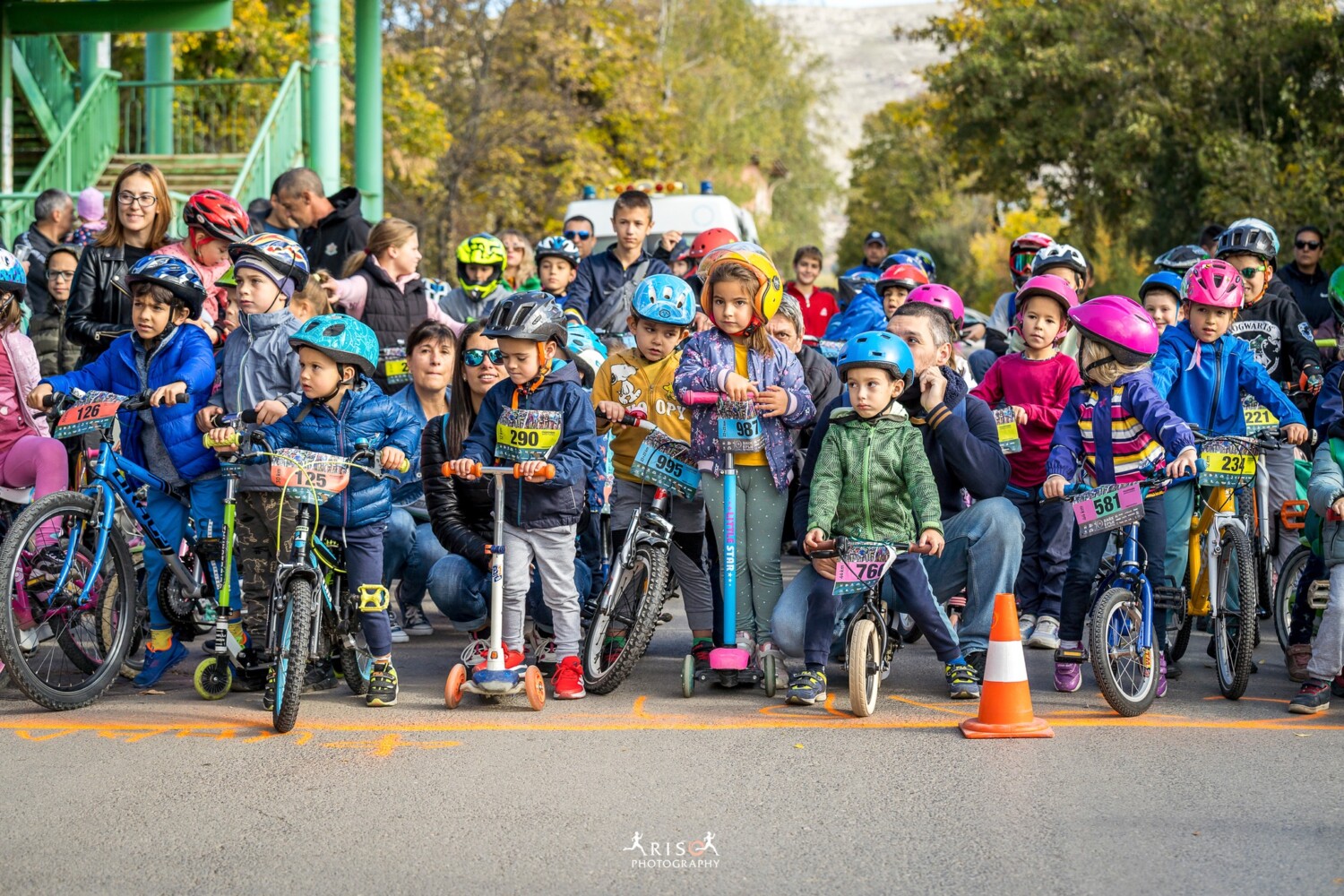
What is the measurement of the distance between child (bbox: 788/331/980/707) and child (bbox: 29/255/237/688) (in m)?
2.76

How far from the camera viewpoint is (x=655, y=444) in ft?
25.2

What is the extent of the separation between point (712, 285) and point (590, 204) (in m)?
8.57

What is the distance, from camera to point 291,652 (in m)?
6.50

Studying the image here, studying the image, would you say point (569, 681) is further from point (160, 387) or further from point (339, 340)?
point (160, 387)

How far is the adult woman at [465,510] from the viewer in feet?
26.1

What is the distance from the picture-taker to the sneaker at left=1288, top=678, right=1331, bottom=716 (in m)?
7.08

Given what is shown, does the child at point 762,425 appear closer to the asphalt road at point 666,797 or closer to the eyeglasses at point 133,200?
the asphalt road at point 666,797

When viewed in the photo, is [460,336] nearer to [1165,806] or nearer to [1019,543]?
[1019,543]

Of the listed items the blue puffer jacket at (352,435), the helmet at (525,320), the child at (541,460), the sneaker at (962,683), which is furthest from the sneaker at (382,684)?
the sneaker at (962,683)

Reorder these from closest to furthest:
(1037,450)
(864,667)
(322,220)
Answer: (864,667), (1037,450), (322,220)

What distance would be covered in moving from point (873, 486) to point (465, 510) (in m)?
2.24

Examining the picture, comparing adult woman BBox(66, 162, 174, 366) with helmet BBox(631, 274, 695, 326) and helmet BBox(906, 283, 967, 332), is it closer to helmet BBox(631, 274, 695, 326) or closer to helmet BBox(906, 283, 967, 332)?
helmet BBox(631, 274, 695, 326)

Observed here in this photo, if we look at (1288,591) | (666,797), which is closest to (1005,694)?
(666,797)

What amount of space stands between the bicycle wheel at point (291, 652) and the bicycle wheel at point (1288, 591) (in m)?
4.80
